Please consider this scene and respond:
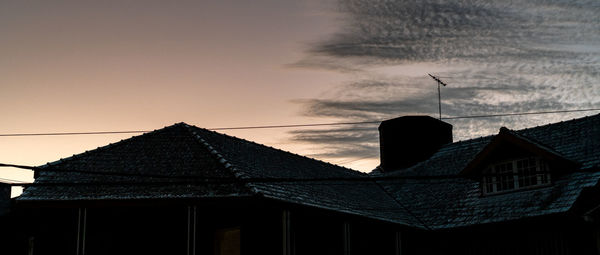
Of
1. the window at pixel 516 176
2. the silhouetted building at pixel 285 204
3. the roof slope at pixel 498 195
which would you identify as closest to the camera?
the silhouetted building at pixel 285 204

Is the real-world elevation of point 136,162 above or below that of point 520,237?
above

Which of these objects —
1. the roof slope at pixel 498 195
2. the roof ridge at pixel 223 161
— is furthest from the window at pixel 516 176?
the roof ridge at pixel 223 161

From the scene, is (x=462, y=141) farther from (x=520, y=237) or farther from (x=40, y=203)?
(x=40, y=203)

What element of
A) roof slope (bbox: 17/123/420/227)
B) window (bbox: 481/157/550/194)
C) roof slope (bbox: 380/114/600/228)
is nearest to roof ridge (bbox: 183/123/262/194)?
roof slope (bbox: 17/123/420/227)

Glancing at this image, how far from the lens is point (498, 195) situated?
87.2ft

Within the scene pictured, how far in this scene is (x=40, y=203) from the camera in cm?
2227

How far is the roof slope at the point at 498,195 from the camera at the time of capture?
2423 cm

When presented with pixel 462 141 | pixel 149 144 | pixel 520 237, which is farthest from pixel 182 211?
pixel 462 141

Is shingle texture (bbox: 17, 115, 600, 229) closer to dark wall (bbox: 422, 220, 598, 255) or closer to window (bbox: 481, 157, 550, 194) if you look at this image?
window (bbox: 481, 157, 550, 194)

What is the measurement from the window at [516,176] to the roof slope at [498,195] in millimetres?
320

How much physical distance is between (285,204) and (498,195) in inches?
353

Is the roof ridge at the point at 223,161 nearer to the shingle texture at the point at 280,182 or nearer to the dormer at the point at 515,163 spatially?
the shingle texture at the point at 280,182

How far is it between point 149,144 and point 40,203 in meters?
4.78

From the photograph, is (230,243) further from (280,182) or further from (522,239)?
(522,239)
